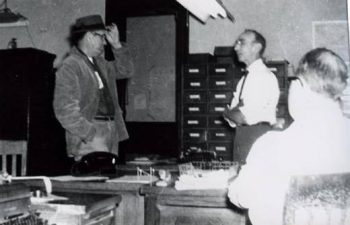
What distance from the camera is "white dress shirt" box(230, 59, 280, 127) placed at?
3574mm

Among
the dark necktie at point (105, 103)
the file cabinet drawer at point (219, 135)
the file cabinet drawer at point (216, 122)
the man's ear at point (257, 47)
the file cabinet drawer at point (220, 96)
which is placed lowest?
the file cabinet drawer at point (219, 135)

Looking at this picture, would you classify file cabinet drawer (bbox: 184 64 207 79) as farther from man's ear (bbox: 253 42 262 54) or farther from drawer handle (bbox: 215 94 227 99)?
man's ear (bbox: 253 42 262 54)

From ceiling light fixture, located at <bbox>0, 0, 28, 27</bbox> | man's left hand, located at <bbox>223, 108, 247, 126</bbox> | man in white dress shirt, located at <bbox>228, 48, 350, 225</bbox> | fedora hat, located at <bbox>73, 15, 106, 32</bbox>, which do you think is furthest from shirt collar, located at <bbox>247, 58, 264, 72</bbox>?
ceiling light fixture, located at <bbox>0, 0, 28, 27</bbox>

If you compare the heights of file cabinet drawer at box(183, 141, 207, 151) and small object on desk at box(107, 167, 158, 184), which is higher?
file cabinet drawer at box(183, 141, 207, 151)

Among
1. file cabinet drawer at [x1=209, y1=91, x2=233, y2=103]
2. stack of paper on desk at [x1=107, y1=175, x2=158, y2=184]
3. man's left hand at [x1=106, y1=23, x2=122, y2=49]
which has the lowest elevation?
stack of paper on desk at [x1=107, y1=175, x2=158, y2=184]

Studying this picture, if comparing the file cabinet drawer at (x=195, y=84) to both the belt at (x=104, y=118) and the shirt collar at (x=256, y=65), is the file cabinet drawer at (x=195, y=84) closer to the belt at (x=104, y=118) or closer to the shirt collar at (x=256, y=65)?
the shirt collar at (x=256, y=65)

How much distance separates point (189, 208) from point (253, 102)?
5.25 feet

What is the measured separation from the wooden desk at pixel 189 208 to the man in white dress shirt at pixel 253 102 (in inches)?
57.5

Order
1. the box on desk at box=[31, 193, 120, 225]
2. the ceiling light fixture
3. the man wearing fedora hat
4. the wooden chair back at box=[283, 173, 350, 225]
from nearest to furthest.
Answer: the wooden chair back at box=[283, 173, 350, 225] → the box on desk at box=[31, 193, 120, 225] → the man wearing fedora hat → the ceiling light fixture

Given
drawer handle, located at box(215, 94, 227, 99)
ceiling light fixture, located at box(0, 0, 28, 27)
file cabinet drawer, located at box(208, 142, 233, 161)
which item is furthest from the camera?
ceiling light fixture, located at box(0, 0, 28, 27)

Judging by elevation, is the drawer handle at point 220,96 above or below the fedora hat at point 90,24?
below

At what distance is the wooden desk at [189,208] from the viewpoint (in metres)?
2.09

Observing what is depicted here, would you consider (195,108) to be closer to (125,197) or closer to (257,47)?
(257,47)

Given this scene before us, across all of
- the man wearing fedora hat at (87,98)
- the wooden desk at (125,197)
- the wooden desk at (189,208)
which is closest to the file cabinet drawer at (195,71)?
the man wearing fedora hat at (87,98)
